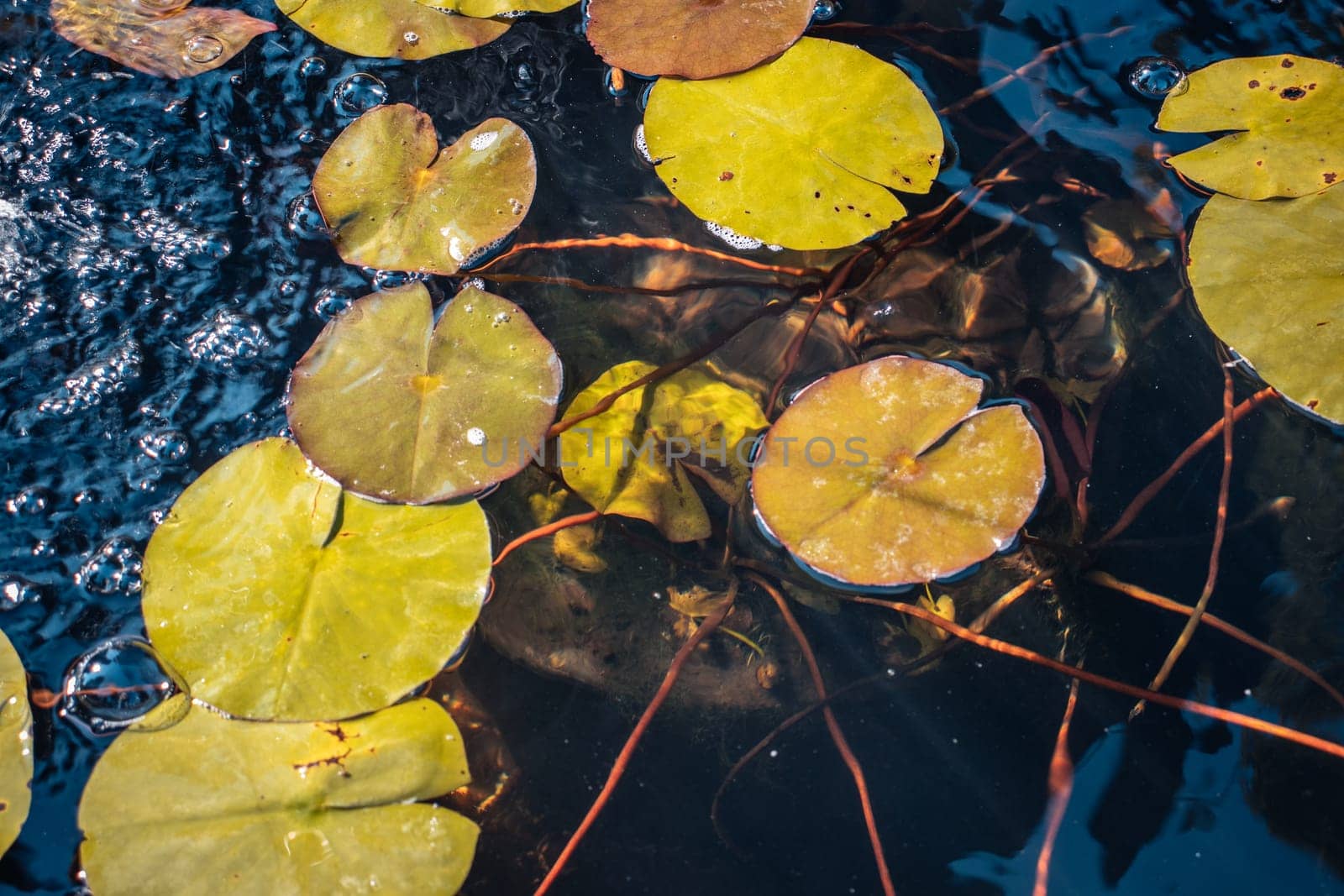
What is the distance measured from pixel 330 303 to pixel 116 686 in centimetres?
76

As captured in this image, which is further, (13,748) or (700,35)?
(700,35)

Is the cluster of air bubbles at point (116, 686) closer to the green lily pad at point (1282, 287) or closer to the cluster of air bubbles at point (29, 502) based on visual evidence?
the cluster of air bubbles at point (29, 502)

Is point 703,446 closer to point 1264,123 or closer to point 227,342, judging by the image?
point 227,342

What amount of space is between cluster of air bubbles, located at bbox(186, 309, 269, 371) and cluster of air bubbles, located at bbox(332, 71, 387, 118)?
1.77 feet

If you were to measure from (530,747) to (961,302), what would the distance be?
1.20m

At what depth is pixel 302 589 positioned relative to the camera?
1339 millimetres

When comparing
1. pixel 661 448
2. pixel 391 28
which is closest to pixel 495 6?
pixel 391 28

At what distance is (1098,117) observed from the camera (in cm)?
175

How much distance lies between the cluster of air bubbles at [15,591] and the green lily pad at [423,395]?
530 mm

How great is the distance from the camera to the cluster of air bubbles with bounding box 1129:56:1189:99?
1733mm

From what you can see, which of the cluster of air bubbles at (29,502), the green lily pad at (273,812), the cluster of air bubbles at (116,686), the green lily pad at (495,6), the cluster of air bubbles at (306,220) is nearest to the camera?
the green lily pad at (273,812)

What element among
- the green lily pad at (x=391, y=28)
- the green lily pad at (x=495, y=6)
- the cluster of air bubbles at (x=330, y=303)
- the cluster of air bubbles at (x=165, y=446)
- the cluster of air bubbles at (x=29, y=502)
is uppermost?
the green lily pad at (x=495, y=6)

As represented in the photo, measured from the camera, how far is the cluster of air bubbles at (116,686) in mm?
1345

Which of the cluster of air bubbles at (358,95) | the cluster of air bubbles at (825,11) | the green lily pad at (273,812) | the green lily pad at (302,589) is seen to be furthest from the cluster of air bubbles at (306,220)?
the cluster of air bubbles at (825,11)
